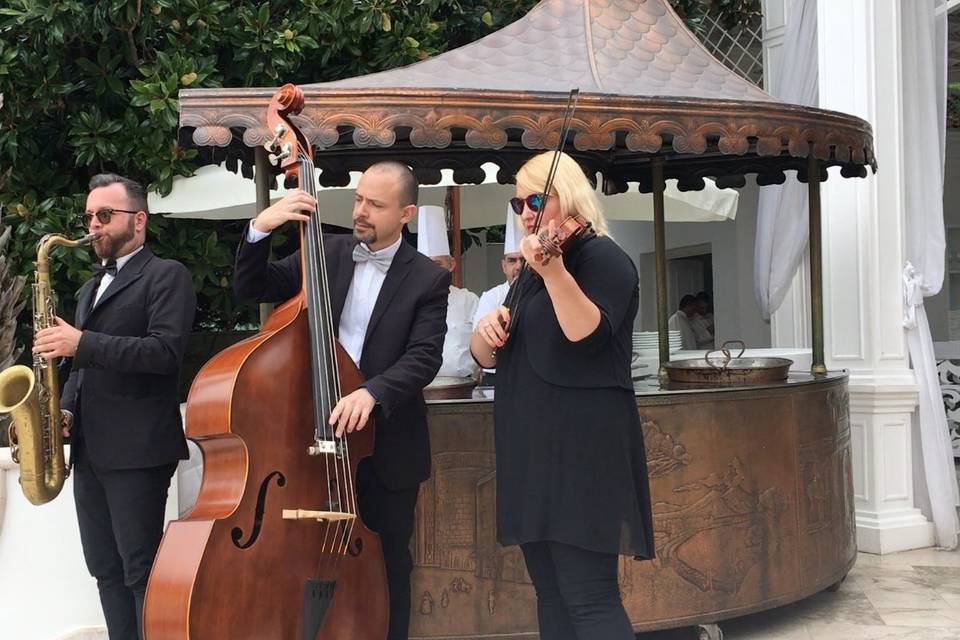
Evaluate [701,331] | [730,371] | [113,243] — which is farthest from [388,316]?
[701,331]

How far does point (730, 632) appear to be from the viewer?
4598 mm

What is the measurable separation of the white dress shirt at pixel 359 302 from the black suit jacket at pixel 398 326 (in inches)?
1.1

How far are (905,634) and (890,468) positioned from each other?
170cm

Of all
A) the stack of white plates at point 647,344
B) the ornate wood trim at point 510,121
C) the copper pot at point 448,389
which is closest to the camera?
the ornate wood trim at point 510,121

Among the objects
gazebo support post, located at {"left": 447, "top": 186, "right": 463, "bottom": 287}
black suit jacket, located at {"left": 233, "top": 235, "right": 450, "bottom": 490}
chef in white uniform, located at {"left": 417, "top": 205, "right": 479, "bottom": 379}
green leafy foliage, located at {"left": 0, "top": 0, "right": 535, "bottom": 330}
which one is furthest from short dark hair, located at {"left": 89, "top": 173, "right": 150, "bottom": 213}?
gazebo support post, located at {"left": 447, "top": 186, "right": 463, "bottom": 287}

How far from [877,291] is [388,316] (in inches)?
153

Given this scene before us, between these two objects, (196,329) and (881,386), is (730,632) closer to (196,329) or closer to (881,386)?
(881,386)

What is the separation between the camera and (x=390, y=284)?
9.84 ft

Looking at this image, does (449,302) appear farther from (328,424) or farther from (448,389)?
(328,424)

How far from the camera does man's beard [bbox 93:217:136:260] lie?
320 cm

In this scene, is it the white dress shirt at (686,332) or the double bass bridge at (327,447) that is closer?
the double bass bridge at (327,447)

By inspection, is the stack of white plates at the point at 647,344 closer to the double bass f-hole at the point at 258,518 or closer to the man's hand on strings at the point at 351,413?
the man's hand on strings at the point at 351,413

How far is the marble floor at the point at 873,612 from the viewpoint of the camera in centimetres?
449

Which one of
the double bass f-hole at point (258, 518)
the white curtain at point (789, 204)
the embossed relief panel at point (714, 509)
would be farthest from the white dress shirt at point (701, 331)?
the double bass f-hole at point (258, 518)
